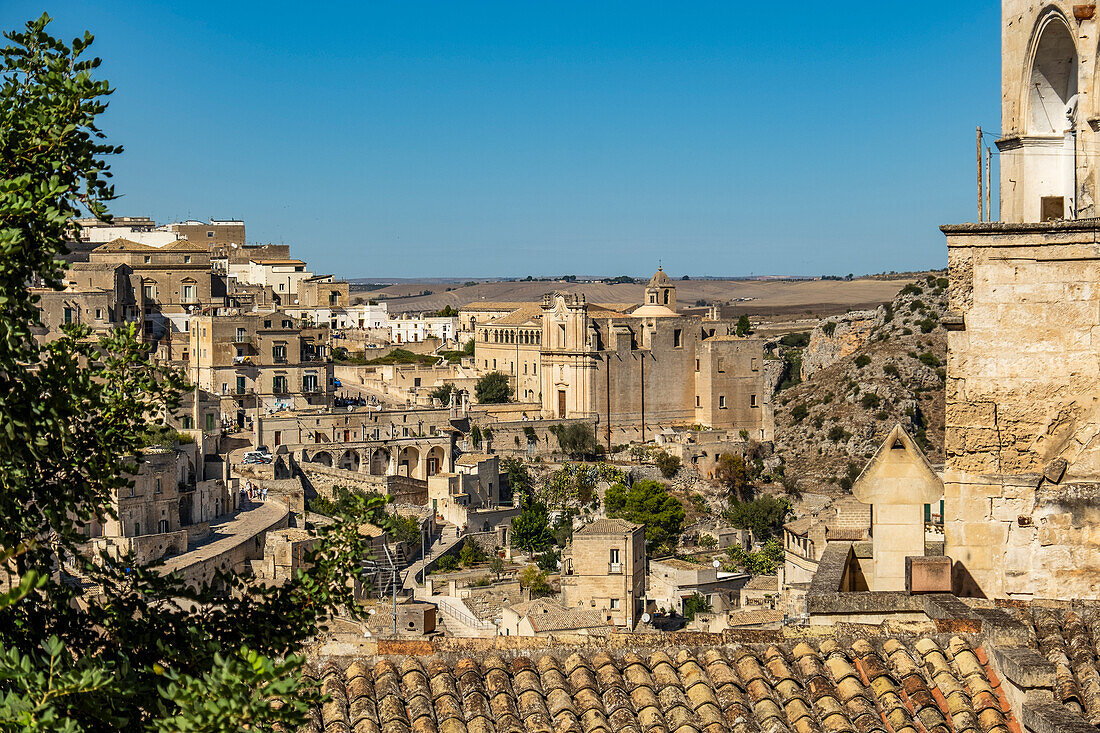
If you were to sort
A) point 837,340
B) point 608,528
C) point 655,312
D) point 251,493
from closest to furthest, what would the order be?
point 608,528, point 251,493, point 655,312, point 837,340

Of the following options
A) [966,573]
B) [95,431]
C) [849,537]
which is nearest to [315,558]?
[95,431]

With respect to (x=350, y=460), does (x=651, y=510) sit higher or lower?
lower

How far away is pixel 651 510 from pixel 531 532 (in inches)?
188

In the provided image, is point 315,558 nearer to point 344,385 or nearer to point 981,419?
point 981,419

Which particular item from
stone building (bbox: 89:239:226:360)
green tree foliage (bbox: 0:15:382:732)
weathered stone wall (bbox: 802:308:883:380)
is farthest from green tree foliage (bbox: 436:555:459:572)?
weathered stone wall (bbox: 802:308:883:380)

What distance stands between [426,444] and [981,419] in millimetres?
40231

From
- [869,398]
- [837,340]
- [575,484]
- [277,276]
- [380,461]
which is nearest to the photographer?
[575,484]

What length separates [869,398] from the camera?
51.9 m

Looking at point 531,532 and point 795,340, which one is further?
point 795,340

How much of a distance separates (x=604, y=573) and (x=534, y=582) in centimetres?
324

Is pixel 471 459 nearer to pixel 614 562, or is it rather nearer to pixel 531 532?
pixel 531 532

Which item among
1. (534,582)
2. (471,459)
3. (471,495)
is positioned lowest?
(534,582)

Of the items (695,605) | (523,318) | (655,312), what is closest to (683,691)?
(695,605)

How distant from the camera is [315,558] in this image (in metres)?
4.59
